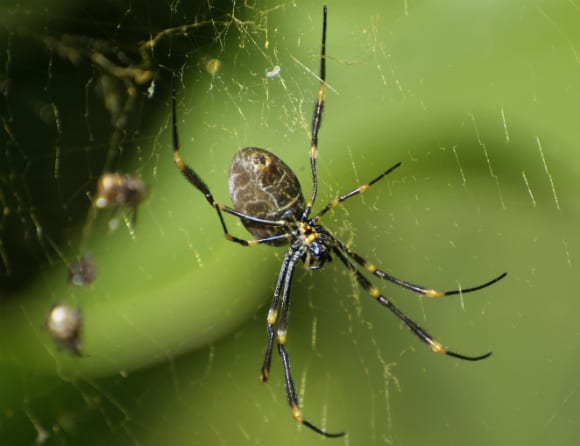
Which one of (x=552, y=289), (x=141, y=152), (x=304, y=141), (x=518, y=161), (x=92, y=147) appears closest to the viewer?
(x=518, y=161)

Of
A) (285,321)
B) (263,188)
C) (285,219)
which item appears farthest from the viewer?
(285,321)

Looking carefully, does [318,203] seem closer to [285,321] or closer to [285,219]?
[285,219]

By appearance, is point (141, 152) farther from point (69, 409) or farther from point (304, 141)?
point (69, 409)

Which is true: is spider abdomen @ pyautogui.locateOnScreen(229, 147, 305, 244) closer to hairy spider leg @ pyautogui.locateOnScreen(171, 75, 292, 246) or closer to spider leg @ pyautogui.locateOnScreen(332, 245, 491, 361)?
hairy spider leg @ pyautogui.locateOnScreen(171, 75, 292, 246)

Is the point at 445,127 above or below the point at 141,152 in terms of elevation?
above

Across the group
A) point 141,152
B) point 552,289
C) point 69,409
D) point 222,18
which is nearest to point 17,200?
point 141,152

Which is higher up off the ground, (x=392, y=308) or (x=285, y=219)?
(x=285, y=219)

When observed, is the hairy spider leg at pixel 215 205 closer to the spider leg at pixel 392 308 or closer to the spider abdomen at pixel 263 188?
the spider abdomen at pixel 263 188

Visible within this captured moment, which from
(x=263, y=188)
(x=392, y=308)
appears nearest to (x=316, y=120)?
(x=263, y=188)
